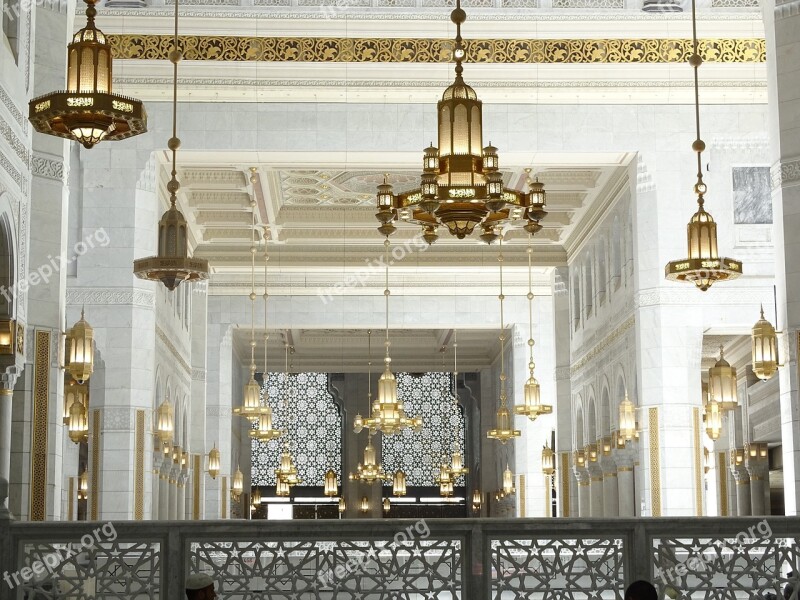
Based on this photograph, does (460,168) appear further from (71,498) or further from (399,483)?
(399,483)

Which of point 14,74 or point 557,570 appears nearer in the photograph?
point 557,570

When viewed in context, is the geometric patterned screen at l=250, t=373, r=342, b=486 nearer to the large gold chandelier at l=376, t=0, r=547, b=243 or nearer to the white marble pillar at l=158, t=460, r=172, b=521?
the white marble pillar at l=158, t=460, r=172, b=521

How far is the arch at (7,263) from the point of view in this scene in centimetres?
888

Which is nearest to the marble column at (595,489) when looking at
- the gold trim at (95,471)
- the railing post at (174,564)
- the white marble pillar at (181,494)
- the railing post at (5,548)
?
the white marble pillar at (181,494)

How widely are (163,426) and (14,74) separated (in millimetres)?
8463

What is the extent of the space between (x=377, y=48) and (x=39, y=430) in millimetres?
6341

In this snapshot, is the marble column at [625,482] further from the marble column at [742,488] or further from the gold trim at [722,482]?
the gold trim at [722,482]

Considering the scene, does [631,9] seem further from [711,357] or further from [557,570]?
[711,357]

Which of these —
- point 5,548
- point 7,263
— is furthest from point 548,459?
point 5,548

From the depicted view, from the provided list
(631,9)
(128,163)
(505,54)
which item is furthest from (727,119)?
(128,163)

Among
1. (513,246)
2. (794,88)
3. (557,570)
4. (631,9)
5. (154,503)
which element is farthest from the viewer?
(513,246)

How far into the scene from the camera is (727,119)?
48.5ft

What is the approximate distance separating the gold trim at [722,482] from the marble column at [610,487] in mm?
6581

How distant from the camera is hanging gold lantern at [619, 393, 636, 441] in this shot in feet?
50.4
